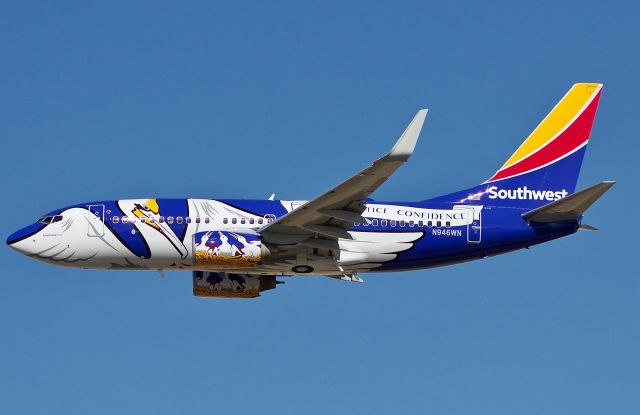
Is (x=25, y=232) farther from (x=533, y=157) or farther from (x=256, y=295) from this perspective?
(x=533, y=157)

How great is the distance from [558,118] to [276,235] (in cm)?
1705

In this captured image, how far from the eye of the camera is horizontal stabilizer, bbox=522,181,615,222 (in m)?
56.5

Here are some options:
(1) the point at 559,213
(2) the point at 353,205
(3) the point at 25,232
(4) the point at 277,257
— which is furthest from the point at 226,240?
(1) the point at 559,213

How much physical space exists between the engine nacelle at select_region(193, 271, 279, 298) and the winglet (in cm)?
1529

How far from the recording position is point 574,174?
64562 millimetres

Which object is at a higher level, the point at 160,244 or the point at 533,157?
the point at 533,157

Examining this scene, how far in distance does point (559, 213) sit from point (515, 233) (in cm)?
229

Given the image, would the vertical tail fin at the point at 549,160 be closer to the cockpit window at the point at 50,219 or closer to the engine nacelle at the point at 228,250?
the engine nacelle at the point at 228,250

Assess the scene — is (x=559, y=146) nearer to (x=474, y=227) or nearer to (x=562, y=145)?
(x=562, y=145)

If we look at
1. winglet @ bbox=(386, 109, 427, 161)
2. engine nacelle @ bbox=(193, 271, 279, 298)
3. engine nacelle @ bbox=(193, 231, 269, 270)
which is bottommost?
engine nacelle @ bbox=(193, 271, 279, 298)

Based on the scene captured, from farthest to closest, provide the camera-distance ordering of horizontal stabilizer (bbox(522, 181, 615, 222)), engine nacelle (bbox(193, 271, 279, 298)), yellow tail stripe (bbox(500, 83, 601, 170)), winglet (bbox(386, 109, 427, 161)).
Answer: yellow tail stripe (bbox(500, 83, 601, 170)) → engine nacelle (bbox(193, 271, 279, 298)) → horizontal stabilizer (bbox(522, 181, 615, 222)) → winglet (bbox(386, 109, 427, 161))

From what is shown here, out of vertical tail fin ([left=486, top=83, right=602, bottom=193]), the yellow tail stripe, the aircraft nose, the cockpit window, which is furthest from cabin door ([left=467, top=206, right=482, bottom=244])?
the aircraft nose

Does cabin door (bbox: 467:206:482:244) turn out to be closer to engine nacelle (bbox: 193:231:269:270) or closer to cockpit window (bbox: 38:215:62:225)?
engine nacelle (bbox: 193:231:269:270)

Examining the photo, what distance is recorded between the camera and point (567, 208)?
58781 mm
